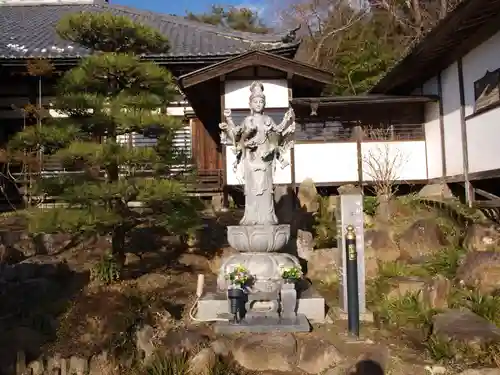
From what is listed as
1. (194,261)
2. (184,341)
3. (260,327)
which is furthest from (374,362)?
(194,261)

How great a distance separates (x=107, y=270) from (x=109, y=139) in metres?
2.11

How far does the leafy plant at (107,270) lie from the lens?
308 inches

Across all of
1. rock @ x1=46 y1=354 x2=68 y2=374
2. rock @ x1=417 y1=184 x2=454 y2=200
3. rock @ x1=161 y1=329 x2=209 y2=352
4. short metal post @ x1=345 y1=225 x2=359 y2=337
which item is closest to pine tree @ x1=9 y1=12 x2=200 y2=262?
rock @ x1=161 y1=329 x2=209 y2=352

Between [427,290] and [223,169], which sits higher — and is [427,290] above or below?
below

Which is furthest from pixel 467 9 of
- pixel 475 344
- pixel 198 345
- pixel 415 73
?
pixel 198 345

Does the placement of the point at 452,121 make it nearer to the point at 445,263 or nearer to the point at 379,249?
the point at 379,249

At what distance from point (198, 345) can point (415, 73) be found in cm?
1099

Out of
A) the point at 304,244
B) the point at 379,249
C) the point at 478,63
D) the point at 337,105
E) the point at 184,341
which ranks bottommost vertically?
the point at 184,341

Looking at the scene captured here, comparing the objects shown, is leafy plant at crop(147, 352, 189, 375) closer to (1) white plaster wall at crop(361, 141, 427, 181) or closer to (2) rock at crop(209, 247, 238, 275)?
(2) rock at crop(209, 247, 238, 275)

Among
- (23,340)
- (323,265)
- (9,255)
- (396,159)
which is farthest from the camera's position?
(396,159)

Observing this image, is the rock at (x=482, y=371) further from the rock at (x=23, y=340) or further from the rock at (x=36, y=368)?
the rock at (x=23, y=340)

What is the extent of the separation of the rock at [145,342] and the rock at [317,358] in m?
1.54

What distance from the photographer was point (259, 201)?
6855 mm

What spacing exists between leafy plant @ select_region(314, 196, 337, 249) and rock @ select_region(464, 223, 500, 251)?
2449 mm
